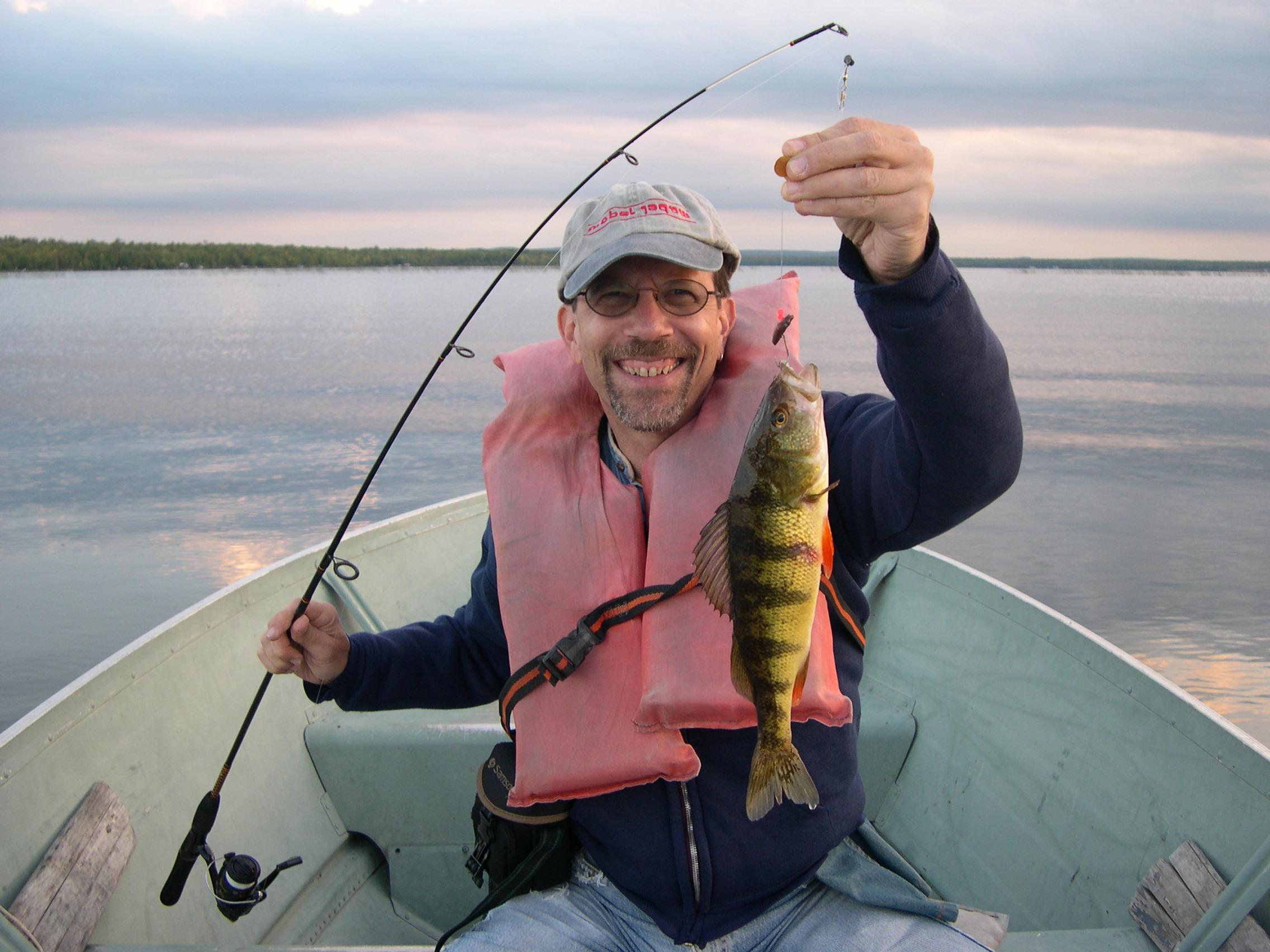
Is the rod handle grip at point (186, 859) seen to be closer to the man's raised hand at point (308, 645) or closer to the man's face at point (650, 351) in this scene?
the man's raised hand at point (308, 645)

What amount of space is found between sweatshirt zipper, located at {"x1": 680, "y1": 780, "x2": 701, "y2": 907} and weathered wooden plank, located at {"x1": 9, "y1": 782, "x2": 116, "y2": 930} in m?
1.53

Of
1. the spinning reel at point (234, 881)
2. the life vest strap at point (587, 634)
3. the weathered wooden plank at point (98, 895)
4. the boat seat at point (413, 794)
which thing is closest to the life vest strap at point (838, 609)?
the life vest strap at point (587, 634)

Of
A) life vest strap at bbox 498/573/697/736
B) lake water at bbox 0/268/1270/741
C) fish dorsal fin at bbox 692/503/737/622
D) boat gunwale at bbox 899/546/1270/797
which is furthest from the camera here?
lake water at bbox 0/268/1270/741

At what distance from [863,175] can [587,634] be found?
1176mm

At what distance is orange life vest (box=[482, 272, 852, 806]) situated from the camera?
6.26 feet

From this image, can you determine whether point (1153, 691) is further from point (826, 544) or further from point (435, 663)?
point (435, 663)

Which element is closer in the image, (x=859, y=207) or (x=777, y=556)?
(x=859, y=207)

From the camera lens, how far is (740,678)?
1.67 meters

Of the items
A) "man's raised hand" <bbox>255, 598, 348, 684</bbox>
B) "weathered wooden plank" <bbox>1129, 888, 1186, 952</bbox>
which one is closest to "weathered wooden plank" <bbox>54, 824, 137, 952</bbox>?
"man's raised hand" <bbox>255, 598, 348, 684</bbox>

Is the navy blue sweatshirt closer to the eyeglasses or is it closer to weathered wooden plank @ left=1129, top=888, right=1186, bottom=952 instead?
the eyeglasses

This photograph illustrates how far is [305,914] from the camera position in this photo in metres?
3.07

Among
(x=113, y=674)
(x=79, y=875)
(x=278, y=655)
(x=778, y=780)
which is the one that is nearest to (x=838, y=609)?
(x=778, y=780)

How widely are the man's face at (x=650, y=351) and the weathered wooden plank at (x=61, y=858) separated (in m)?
1.78

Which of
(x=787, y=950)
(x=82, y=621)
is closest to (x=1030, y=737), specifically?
(x=787, y=950)
